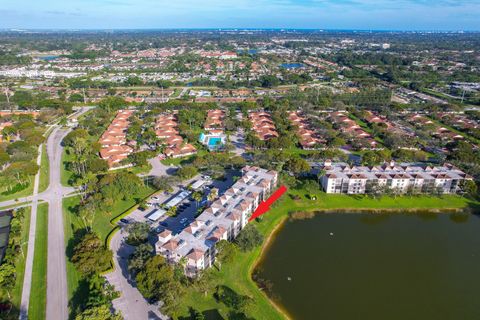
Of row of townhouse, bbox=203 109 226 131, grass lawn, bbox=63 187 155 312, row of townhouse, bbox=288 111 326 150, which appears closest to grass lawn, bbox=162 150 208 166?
grass lawn, bbox=63 187 155 312

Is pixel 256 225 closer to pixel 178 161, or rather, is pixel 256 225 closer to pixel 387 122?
pixel 178 161

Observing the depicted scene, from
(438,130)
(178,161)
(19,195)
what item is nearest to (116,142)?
(178,161)

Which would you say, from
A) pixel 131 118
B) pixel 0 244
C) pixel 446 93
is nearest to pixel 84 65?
pixel 131 118

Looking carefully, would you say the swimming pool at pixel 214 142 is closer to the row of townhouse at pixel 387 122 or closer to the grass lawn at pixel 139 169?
the grass lawn at pixel 139 169

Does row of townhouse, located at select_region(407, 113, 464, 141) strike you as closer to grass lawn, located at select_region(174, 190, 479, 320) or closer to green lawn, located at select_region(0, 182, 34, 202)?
grass lawn, located at select_region(174, 190, 479, 320)

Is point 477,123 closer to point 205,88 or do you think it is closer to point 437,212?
point 437,212

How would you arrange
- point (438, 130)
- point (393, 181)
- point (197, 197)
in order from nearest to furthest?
point (197, 197) < point (393, 181) < point (438, 130)
